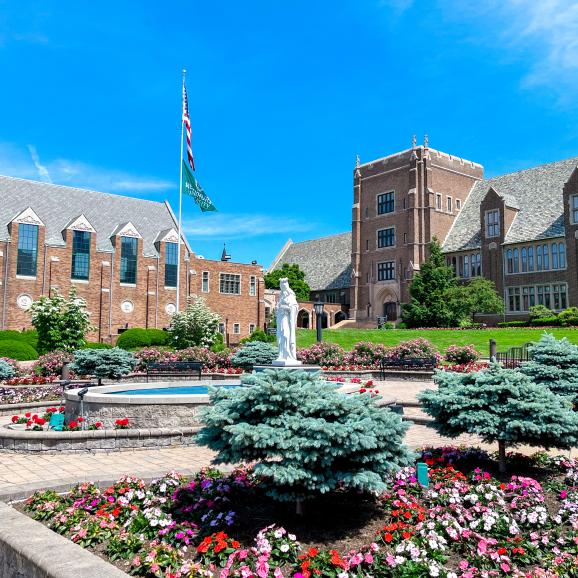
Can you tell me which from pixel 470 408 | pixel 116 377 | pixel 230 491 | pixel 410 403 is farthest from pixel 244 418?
pixel 116 377

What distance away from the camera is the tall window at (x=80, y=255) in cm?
4831

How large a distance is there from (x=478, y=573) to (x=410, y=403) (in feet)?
34.4

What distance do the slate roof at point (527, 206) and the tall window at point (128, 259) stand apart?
31248 millimetres

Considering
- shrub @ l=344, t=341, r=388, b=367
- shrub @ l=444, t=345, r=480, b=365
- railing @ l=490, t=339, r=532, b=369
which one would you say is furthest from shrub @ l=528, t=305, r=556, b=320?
shrub @ l=344, t=341, r=388, b=367

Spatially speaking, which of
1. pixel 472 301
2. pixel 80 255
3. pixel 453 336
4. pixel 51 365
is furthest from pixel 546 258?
pixel 80 255

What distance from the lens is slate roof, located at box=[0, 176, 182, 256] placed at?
47.8m

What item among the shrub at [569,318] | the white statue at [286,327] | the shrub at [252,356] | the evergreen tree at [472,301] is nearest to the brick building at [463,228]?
the evergreen tree at [472,301]

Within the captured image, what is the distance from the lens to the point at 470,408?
25.4ft

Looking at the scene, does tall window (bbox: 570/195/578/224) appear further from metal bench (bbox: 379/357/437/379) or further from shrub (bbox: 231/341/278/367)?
shrub (bbox: 231/341/278/367)

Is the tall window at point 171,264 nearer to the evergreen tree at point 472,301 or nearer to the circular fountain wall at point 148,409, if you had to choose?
the evergreen tree at point 472,301

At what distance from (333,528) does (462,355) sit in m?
19.1

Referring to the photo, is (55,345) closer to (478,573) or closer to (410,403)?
(410,403)

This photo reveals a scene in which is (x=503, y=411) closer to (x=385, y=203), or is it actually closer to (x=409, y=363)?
(x=409, y=363)

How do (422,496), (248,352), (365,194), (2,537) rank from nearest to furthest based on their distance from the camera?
(2,537) → (422,496) → (248,352) → (365,194)
